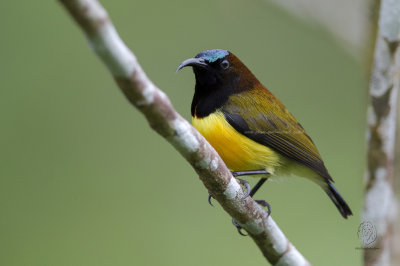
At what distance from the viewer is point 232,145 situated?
3682 millimetres

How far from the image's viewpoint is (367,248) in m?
3.60

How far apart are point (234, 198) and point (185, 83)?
4.17 m

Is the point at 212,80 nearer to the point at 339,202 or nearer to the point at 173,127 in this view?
the point at 339,202

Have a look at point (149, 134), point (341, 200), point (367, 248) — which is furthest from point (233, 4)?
point (367, 248)

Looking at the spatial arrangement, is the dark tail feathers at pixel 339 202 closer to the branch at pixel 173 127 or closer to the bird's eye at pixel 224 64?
the branch at pixel 173 127

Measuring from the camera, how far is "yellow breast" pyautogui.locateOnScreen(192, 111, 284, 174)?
368 cm

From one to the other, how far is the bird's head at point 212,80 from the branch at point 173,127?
93 cm

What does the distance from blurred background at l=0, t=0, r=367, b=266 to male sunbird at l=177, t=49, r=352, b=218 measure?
191 cm

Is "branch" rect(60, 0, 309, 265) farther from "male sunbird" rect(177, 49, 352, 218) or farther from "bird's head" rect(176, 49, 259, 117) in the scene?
"bird's head" rect(176, 49, 259, 117)

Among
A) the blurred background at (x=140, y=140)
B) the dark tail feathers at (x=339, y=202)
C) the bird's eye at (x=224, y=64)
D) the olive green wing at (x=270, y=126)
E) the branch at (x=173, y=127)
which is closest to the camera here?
the branch at (x=173, y=127)

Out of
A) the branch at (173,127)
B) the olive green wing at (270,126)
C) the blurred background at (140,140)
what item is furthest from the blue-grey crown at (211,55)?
the blurred background at (140,140)

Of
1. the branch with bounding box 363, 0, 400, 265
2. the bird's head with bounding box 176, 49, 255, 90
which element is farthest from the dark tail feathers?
the bird's head with bounding box 176, 49, 255, 90

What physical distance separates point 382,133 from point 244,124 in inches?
34.4

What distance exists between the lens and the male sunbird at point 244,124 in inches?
146
